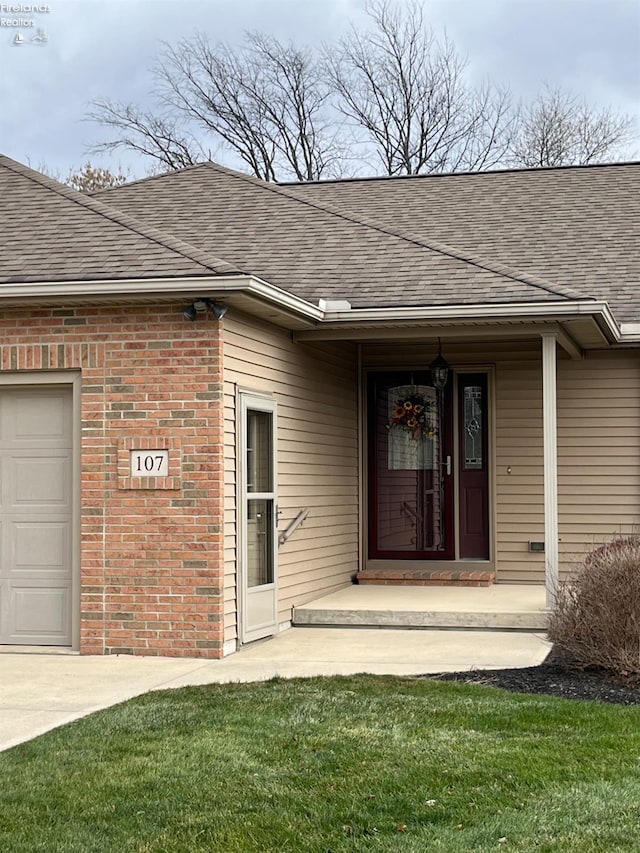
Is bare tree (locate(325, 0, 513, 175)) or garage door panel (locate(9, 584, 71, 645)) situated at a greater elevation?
bare tree (locate(325, 0, 513, 175))

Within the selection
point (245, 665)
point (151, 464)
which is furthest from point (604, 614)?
point (151, 464)

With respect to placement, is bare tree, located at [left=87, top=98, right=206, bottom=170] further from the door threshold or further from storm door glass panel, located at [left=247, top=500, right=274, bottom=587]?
storm door glass panel, located at [left=247, top=500, right=274, bottom=587]

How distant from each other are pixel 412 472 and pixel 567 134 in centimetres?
1807

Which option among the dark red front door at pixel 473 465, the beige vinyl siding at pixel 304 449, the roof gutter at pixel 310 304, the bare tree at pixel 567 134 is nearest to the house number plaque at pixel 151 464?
the beige vinyl siding at pixel 304 449

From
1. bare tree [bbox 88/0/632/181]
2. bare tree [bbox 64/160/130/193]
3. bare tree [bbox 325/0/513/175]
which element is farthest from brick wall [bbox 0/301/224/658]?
bare tree [bbox 64/160/130/193]

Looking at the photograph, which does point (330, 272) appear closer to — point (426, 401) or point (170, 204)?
point (426, 401)

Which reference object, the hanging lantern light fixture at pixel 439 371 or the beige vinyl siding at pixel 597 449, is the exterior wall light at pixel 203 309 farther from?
the beige vinyl siding at pixel 597 449

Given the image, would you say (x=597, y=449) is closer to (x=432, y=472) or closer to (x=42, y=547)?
(x=432, y=472)

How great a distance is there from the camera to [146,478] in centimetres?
930

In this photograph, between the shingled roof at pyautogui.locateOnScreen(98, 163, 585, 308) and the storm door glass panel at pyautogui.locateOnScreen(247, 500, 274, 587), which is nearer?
the storm door glass panel at pyautogui.locateOnScreen(247, 500, 274, 587)

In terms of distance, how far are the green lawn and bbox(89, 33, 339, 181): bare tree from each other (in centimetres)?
2325

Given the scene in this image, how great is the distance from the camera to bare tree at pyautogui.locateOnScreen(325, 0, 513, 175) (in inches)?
1137

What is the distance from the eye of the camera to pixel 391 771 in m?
5.59

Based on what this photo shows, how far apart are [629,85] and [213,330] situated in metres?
24.6
